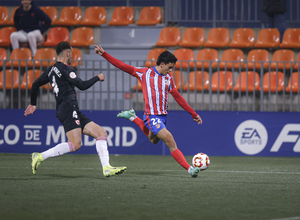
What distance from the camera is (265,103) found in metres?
10.7

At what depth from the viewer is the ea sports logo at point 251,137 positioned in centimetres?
997

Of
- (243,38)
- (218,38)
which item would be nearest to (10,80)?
(218,38)

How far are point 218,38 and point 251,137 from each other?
390 centimetres

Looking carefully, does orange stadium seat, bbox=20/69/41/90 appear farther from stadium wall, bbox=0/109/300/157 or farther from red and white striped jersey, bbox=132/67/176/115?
red and white striped jersey, bbox=132/67/176/115

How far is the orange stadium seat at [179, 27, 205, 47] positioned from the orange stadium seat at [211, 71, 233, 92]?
2014 mm

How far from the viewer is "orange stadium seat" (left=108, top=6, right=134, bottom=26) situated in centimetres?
1343

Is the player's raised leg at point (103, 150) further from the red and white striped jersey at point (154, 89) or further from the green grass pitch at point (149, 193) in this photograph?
the red and white striped jersey at point (154, 89)

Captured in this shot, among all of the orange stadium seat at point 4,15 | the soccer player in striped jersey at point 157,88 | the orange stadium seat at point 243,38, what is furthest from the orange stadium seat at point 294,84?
the orange stadium seat at point 4,15

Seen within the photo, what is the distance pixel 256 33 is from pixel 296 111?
12.5ft

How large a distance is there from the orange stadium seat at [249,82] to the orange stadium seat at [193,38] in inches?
88.4

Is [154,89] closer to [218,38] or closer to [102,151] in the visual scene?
[102,151]

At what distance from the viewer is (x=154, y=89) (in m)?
6.41

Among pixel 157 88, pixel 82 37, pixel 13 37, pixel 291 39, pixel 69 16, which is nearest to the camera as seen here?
pixel 157 88

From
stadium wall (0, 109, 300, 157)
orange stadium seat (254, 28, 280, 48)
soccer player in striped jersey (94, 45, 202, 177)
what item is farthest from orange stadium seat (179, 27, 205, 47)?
soccer player in striped jersey (94, 45, 202, 177)
